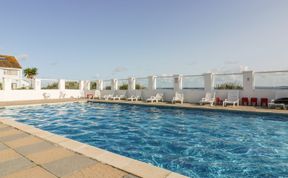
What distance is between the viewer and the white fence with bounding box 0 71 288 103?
11.4 m

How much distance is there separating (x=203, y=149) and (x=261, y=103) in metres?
8.50

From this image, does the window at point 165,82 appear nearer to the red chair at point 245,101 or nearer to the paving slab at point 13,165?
the red chair at point 245,101

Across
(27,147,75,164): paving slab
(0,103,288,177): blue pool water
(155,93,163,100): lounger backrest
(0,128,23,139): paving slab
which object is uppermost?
(155,93,163,100): lounger backrest

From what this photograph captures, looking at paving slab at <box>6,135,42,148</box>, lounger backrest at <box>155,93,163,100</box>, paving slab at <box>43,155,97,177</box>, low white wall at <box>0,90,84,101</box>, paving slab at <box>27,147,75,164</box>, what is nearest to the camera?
paving slab at <box>43,155,97,177</box>

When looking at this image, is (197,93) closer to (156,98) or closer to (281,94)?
(156,98)

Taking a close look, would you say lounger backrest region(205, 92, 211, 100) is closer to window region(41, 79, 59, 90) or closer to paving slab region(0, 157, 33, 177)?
paving slab region(0, 157, 33, 177)

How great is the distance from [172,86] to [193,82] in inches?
68.6

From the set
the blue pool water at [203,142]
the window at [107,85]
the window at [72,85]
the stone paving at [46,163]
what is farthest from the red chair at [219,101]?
the window at [72,85]

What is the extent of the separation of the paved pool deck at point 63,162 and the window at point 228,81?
11696 mm

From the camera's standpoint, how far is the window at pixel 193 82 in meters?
13.8

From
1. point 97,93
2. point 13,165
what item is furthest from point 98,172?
point 97,93

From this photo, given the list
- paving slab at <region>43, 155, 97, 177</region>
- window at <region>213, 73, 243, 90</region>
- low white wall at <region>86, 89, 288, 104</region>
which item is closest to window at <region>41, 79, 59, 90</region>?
low white wall at <region>86, 89, 288, 104</region>

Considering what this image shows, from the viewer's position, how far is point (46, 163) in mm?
2775

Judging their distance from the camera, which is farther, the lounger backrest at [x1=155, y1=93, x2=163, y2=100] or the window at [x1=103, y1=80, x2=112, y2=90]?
the window at [x1=103, y1=80, x2=112, y2=90]
